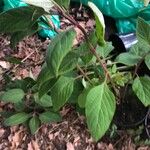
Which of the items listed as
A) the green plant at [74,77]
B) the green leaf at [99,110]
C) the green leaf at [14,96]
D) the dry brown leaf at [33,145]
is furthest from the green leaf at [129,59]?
the dry brown leaf at [33,145]

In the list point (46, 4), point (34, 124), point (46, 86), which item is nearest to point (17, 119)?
point (34, 124)

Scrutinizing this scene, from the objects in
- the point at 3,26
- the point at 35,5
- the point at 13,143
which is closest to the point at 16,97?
the point at 13,143

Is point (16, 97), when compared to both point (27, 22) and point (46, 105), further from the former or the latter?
point (27, 22)

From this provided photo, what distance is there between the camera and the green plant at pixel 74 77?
104 cm

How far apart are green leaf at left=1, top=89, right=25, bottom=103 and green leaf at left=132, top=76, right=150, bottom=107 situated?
20.4 inches

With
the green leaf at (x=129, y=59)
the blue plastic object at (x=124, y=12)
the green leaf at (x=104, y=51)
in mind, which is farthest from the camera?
the blue plastic object at (x=124, y=12)

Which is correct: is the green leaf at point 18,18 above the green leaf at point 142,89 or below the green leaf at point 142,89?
above

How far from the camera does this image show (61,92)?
1.34 m

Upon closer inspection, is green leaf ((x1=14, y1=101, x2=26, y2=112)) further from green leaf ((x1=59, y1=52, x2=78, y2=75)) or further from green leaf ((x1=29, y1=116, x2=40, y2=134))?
green leaf ((x1=59, y1=52, x2=78, y2=75))

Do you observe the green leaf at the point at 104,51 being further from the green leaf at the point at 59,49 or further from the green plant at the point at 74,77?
the green leaf at the point at 59,49

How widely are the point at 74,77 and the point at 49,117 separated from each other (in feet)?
1.14

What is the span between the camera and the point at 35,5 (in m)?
0.95

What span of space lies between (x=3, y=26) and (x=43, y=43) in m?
1.15

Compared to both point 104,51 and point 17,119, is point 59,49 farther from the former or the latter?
point 17,119
